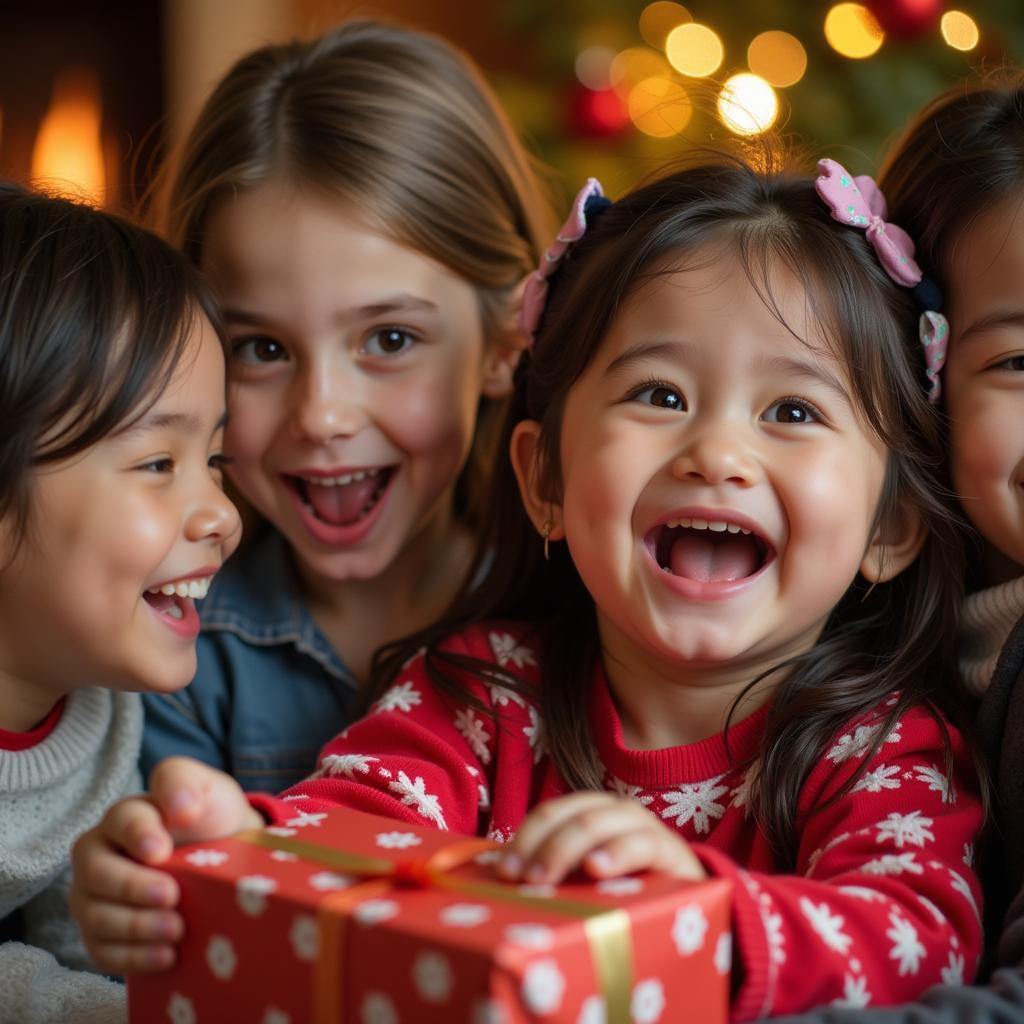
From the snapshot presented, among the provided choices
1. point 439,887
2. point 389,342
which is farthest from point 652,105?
point 439,887

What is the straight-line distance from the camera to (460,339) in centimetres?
157

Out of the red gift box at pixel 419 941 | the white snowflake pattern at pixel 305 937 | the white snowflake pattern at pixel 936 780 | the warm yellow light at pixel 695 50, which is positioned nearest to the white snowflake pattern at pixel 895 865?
the white snowflake pattern at pixel 936 780

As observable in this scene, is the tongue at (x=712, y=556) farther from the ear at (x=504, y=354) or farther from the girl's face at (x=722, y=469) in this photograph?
the ear at (x=504, y=354)

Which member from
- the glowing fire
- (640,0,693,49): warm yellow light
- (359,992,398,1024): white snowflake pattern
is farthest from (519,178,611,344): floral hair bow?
the glowing fire

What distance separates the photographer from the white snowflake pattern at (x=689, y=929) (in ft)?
2.46

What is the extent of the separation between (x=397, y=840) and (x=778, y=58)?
7.55ft

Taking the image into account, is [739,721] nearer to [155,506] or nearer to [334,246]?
[155,506]

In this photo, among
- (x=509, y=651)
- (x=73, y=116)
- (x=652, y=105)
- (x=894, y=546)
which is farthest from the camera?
(x=73, y=116)

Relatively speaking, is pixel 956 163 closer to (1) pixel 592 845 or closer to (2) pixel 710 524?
(2) pixel 710 524

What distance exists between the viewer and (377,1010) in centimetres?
74

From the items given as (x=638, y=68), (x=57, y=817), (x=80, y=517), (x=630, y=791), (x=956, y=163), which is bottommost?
(x=57, y=817)

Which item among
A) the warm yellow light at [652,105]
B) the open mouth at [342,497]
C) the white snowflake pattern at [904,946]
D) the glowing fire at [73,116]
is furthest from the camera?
the glowing fire at [73,116]

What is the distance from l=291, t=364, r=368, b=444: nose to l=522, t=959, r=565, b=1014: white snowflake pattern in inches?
34.0

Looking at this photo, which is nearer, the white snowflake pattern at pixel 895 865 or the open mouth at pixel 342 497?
the white snowflake pattern at pixel 895 865
